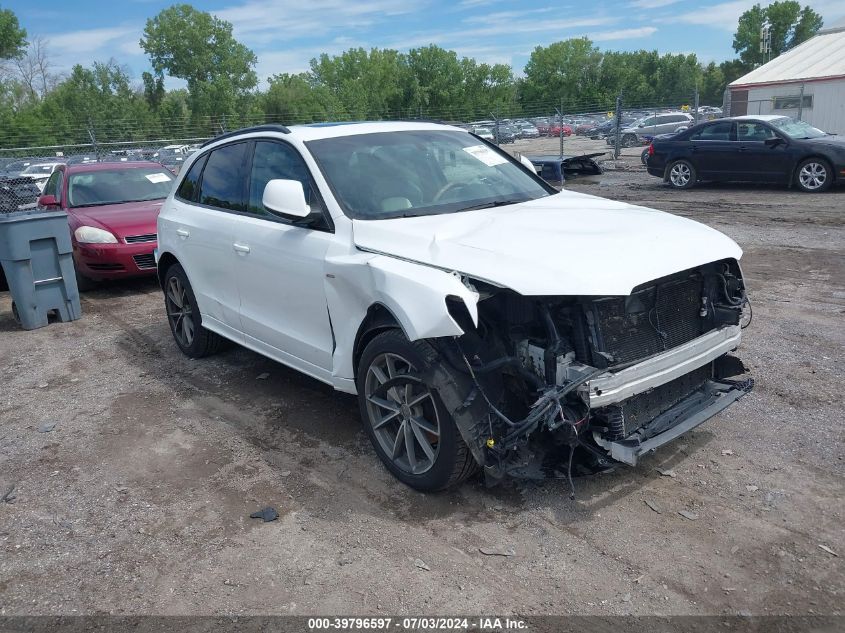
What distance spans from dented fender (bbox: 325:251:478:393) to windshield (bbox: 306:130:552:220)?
0.44 m

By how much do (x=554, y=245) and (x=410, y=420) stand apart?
1.18 meters

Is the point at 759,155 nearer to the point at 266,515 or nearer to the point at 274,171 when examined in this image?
the point at 274,171

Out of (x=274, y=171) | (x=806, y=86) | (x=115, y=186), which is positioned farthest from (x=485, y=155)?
(x=806, y=86)

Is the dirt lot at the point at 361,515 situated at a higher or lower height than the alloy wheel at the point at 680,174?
lower

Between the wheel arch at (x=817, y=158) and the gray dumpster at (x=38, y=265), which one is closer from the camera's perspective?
the gray dumpster at (x=38, y=265)

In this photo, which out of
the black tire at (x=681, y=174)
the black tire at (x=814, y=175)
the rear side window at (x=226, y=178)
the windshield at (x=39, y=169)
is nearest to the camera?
the rear side window at (x=226, y=178)

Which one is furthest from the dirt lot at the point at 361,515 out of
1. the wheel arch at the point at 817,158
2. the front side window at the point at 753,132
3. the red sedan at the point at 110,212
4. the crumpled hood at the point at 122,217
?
the front side window at the point at 753,132

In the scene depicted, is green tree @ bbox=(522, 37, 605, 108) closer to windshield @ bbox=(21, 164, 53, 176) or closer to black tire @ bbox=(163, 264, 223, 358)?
windshield @ bbox=(21, 164, 53, 176)

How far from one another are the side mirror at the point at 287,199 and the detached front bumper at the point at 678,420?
6.81 feet

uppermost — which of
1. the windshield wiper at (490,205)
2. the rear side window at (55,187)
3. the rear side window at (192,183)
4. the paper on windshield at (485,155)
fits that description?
the paper on windshield at (485,155)

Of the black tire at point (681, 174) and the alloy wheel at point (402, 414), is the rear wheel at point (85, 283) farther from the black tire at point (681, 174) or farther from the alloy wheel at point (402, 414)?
the black tire at point (681, 174)

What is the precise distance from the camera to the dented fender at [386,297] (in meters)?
3.32

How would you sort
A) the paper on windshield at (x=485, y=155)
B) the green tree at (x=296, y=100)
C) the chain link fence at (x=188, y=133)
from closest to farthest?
the paper on windshield at (x=485, y=155)
the chain link fence at (x=188, y=133)
the green tree at (x=296, y=100)

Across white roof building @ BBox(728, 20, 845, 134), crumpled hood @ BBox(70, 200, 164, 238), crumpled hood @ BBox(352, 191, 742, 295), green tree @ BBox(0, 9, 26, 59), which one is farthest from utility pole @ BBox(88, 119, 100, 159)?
green tree @ BBox(0, 9, 26, 59)
